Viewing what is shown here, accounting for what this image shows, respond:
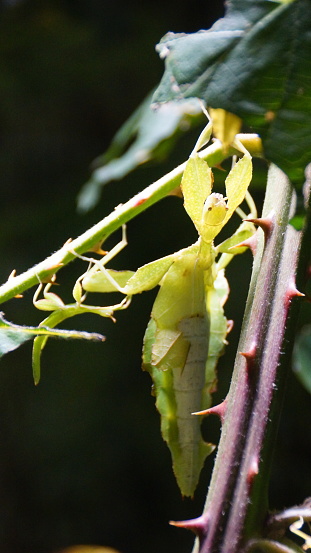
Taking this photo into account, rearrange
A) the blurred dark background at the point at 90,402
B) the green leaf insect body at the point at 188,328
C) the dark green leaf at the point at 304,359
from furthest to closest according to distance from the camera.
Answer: the blurred dark background at the point at 90,402
the dark green leaf at the point at 304,359
the green leaf insect body at the point at 188,328

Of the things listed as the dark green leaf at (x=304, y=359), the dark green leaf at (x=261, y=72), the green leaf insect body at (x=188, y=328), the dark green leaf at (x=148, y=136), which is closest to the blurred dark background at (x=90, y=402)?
the dark green leaf at (x=148, y=136)

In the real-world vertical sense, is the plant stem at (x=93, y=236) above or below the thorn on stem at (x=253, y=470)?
above

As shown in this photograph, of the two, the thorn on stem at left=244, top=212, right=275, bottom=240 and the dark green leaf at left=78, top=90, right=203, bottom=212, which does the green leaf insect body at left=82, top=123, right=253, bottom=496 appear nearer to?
the thorn on stem at left=244, top=212, right=275, bottom=240

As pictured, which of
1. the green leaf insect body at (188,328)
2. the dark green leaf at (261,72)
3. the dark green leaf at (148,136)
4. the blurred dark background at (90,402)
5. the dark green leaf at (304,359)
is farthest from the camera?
the blurred dark background at (90,402)

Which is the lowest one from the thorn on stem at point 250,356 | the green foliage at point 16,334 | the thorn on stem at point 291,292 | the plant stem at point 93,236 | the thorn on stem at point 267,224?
the thorn on stem at point 250,356

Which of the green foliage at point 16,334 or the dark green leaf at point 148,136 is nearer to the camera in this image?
the green foliage at point 16,334

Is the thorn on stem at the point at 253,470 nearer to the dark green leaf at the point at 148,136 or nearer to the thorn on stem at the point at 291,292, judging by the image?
the thorn on stem at the point at 291,292

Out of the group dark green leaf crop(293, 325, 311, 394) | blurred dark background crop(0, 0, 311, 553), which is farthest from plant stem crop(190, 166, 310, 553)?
blurred dark background crop(0, 0, 311, 553)

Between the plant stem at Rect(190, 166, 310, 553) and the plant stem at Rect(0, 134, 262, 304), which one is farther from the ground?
the plant stem at Rect(0, 134, 262, 304)
